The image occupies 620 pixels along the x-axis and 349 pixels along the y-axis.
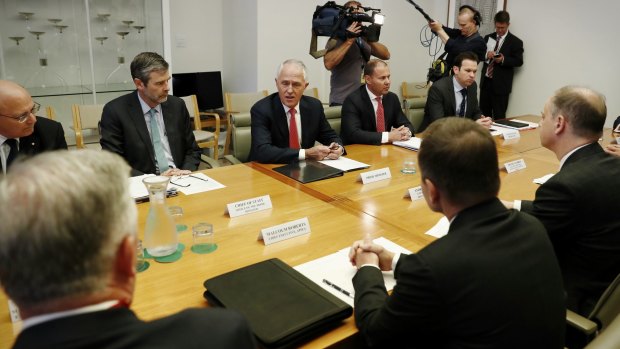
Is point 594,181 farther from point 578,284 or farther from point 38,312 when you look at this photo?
point 38,312

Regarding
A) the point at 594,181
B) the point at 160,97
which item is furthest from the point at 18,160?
the point at 160,97

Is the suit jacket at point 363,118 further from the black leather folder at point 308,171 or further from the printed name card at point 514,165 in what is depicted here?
the printed name card at point 514,165

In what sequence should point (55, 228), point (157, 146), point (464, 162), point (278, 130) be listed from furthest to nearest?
point (278, 130) < point (157, 146) < point (464, 162) < point (55, 228)

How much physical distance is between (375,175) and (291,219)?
28.3 inches

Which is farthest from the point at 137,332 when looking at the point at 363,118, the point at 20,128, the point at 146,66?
the point at 363,118

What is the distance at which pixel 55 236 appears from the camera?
0.68 metres

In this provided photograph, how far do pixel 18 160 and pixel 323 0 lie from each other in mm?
5419

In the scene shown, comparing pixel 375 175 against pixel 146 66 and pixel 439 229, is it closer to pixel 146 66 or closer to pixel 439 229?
pixel 439 229

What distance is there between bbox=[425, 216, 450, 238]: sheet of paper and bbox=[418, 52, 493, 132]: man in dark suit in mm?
2163

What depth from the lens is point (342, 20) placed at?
403cm

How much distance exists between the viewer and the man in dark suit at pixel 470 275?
3.60 ft

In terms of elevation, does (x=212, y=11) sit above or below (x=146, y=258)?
above

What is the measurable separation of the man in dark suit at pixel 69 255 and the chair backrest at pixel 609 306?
1381 millimetres

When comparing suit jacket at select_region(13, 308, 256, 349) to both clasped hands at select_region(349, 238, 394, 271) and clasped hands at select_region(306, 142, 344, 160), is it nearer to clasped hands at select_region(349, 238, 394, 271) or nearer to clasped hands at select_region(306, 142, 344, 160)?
clasped hands at select_region(349, 238, 394, 271)
